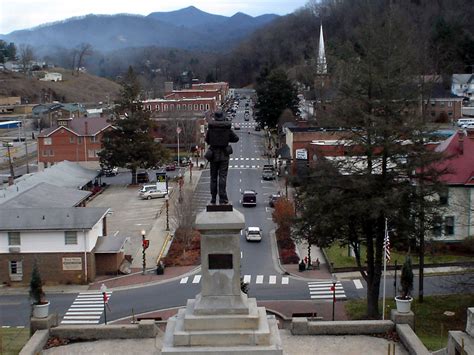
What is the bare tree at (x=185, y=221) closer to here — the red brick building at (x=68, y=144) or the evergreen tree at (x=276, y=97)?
the red brick building at (x=68, y=144)

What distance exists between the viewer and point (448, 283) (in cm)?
3192

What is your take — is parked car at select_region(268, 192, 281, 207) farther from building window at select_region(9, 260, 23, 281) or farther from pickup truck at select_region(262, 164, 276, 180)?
building window at select_region(9, 260, 23, 281)

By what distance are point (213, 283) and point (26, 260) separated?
21.6 meters

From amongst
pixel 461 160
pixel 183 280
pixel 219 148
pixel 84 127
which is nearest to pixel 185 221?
pixel 183 280

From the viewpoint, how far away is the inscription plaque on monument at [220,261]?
53.6 feet

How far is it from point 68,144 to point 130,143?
11.7 m

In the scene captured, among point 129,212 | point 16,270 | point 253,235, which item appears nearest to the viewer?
point 16,270

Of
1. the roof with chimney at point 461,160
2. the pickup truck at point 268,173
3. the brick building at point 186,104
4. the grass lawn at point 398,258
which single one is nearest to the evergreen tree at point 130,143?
the pickup truck at point 268,173

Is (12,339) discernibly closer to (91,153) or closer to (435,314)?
(435,314)

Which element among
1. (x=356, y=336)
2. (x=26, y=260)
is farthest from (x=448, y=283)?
(x=26, y=260)

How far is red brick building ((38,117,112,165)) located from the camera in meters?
70.5

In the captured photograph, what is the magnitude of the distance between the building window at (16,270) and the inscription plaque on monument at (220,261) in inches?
856

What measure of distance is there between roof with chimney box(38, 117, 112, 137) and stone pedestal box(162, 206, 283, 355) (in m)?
56.7

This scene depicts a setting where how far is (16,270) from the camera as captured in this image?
35250 millimetres
